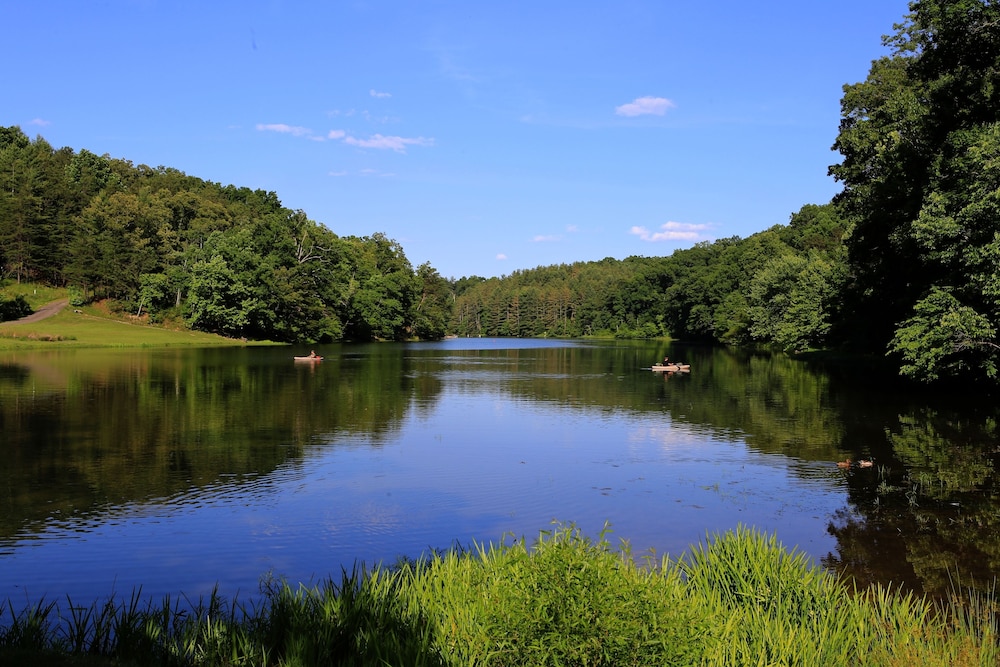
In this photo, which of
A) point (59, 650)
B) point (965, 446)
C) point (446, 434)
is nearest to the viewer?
point (59, 650)

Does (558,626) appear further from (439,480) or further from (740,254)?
(740,254)

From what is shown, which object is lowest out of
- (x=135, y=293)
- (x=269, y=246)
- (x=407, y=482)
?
(x=407, y=482)

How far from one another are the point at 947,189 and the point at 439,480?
84.8ft

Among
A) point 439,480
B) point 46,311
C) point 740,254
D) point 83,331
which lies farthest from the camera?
point 740,254

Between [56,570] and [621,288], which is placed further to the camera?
[621,288]

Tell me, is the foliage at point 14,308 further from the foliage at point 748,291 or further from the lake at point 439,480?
the foliage at point 748,291

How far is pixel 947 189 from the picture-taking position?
32312mm

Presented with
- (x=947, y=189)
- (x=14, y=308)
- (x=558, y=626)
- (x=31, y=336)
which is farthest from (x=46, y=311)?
(x=558, y=626)

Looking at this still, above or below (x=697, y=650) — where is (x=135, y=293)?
above

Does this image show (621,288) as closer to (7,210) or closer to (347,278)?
(347,278)

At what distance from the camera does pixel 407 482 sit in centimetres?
1942

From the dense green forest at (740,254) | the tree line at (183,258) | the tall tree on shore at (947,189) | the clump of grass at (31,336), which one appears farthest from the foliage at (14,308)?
the tall tree on shore at (947,189)

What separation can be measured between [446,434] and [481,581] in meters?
19.1

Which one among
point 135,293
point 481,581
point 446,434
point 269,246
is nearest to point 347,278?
point 269,246
